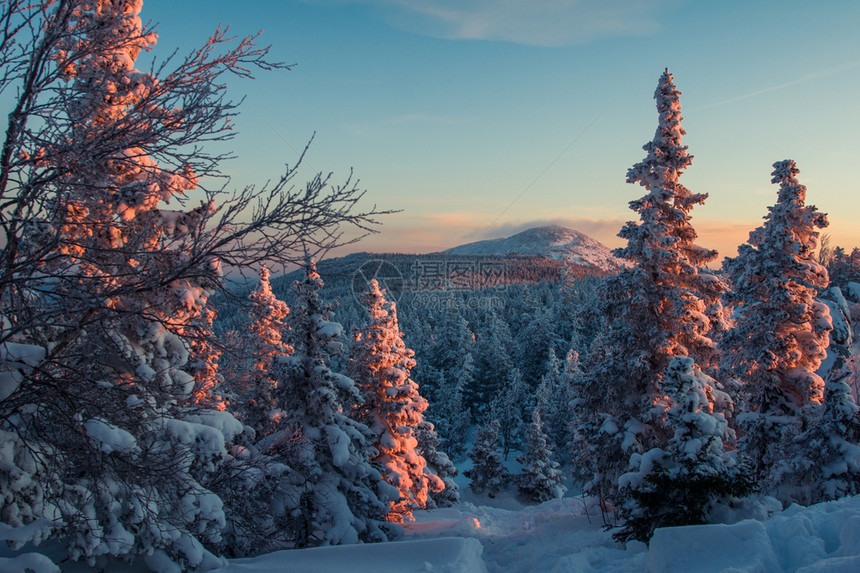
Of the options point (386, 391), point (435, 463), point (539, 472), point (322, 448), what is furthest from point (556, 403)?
point (322, 448)

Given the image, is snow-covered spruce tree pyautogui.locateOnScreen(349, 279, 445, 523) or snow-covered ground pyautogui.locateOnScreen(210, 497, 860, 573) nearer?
snow-covered ground pyautogui.locateOnScreen(210, 497, 860, 573)

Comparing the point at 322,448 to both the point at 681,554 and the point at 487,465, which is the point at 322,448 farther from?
the point at 487,465

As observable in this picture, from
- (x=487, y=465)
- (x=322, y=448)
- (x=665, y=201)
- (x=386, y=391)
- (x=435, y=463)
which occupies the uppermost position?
(x=665, y=201)

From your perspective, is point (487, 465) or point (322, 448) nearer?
point (322, 448)

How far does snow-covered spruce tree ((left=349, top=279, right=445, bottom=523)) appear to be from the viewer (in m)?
18.8

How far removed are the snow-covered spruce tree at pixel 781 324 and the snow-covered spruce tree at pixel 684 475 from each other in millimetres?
5791

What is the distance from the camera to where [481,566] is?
25.7ft

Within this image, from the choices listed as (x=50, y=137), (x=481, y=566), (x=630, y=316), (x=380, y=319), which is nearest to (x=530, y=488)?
(x=380, y=319)

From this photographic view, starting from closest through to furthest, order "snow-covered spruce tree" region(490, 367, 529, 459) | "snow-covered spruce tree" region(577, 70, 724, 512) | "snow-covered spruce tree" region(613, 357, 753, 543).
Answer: "snow-covered spruce tree" region(613, 357, 753, 543) → "snow-covered spruce tree" region(577, 70, 724, 512) → "snow-covered spruce tree" region(490, 367, 529, 459)

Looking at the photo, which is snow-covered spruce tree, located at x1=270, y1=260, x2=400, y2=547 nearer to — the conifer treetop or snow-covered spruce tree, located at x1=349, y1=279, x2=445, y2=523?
snow-covered spruce tree, located at x1=349, y1=279, x2=445, y2=523

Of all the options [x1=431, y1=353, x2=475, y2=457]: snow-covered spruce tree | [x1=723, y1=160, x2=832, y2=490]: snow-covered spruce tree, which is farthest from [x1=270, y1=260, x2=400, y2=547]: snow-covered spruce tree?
[x1=431, y1=353, x2=475, y2=457]: snow-covered spruce tree

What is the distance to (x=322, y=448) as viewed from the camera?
14023 millimetres

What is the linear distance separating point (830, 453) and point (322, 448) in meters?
13.8

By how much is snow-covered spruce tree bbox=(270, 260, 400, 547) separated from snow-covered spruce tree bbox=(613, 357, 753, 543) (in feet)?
23.1
